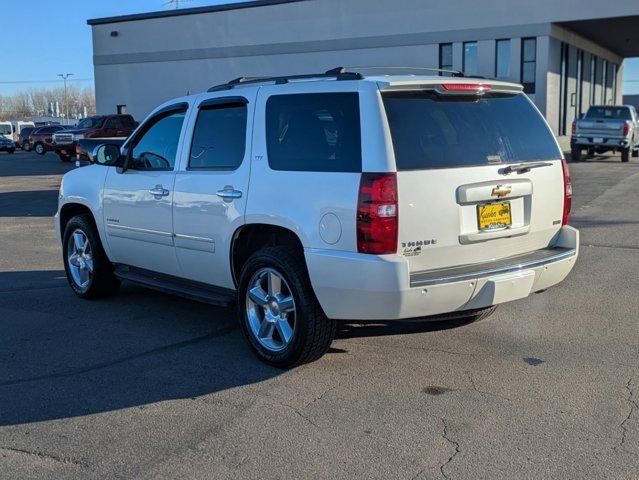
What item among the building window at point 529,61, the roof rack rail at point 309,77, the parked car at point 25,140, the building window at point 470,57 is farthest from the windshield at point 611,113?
the parked car at point 25,140

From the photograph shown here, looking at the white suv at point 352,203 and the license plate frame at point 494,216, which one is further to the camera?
the license plate frame at point 494,216

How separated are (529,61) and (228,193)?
31.0 meters

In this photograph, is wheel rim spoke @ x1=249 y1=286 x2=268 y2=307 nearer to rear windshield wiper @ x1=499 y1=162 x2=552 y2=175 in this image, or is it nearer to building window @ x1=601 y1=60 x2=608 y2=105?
rear windshield wiper @ x1=499 y1=162 x2=552 y2=175

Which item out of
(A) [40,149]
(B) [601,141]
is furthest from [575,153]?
(A) [40,149]

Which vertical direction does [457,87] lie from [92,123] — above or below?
below

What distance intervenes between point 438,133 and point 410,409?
1779 mm

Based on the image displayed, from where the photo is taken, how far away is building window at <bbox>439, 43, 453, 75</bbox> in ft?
114

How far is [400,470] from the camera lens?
11.9 ft

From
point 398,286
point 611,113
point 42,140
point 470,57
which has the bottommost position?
point 398,286

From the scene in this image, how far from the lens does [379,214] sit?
4430 mm

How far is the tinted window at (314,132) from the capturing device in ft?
15.4

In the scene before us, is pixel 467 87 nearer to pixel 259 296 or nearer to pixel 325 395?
pixel 259 296

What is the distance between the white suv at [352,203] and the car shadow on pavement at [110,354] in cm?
38

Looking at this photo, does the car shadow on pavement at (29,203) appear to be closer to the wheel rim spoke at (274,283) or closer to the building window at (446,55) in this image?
the wheel rim spoke at (274,283)
